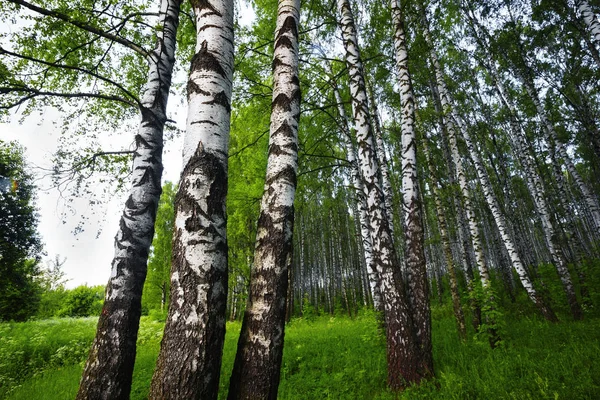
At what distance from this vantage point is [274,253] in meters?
1.79

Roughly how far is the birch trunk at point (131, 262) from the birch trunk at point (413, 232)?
372 cm

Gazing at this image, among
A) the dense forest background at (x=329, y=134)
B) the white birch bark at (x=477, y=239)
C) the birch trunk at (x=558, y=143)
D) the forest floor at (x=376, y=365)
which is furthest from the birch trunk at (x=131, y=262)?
the birch trunk at (x=558, y=143)

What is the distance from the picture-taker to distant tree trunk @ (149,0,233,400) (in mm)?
1387

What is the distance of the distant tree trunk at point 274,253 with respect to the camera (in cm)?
157

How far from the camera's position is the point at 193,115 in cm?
183

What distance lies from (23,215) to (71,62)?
16.4m

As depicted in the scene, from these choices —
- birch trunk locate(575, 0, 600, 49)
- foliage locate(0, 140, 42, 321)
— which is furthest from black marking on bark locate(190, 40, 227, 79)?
foliage locate(0, 140, 42, 321)

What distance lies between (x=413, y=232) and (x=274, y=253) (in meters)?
3.62

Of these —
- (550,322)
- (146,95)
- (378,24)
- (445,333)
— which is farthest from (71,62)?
(550,322)

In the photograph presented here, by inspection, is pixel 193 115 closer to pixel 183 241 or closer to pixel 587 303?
pixel 183 241

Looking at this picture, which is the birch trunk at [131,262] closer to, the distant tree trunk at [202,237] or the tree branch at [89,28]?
the tree branch at [89,28]

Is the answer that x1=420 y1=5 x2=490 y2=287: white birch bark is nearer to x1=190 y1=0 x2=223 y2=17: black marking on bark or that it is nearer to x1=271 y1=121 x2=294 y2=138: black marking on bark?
x1=271 y1=121 x2=294 y2=138: black marking on bark

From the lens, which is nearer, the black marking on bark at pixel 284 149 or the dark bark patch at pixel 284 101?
the black marking on bark at pixel 284 149

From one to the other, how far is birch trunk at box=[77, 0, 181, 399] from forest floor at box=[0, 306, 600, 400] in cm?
243
